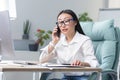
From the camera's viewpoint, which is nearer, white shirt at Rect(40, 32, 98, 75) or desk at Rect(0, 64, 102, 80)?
desk at Rect(0, 64, 102, 80)

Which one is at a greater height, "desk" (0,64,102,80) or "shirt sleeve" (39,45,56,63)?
"desk" (0,64,102,80)

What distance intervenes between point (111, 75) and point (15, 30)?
217cm

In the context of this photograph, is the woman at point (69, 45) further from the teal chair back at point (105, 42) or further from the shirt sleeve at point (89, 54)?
the teal chair back at point (105, 42)

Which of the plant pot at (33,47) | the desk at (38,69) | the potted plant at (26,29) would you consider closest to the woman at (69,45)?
the desk at (38,69)

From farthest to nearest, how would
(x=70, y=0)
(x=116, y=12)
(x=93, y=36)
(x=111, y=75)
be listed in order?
(x=70, y=0) → (x=116, y=12) → (x=93, y=36) → (x=111, y=75)

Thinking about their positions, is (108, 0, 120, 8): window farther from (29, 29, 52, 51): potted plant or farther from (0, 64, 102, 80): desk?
(0, 64, 102, 80): desk

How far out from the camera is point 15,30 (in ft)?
13.6

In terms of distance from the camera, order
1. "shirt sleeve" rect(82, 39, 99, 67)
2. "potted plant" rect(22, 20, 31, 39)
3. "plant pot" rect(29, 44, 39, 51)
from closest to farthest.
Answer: "shirt sleeve" rect(82, 39, 99, 67) → "plant pot" rect(29, 44, 39, 51) → "potted plant" rect(22, 20, 31, 39)

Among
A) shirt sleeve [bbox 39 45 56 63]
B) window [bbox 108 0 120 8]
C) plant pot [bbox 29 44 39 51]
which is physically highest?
window [bbox 108 0 120 8]

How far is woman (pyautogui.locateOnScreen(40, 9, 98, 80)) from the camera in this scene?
7.80 ft

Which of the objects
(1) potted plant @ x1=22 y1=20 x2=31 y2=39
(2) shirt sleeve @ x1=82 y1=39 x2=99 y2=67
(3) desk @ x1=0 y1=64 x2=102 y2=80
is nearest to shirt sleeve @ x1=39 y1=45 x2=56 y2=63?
(2) shirt sleeve @ x1=82 y1=39 x2=99 y2=67

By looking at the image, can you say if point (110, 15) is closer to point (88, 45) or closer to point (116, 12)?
point (116, 12)

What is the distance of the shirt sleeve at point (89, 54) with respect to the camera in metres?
2.22

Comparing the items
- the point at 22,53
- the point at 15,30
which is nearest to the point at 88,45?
the point at 22,53
